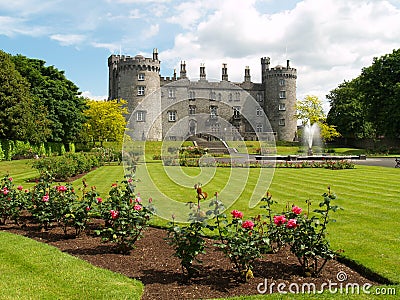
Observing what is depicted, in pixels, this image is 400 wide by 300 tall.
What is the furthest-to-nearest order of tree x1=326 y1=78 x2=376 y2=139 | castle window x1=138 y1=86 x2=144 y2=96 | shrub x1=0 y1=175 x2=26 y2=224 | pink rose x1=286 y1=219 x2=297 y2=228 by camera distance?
tree x1=326 y1=78 x2=376 y2=139, castle window x1=138 y1=86 x2=144 y2=96, shrub x1=0 y1=175 x2=26 y2=224, pink rose x1=286 y1=219 x2=297 y2=228

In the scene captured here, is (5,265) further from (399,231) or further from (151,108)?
(151,108)

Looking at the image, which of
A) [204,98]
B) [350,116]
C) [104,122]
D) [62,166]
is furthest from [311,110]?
[62,166]

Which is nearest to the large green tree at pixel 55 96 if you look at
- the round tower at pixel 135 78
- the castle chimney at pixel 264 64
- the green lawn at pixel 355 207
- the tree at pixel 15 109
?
the tree at pixel 15 109

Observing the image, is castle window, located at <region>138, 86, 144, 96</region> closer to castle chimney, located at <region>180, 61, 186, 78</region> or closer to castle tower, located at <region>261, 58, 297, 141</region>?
castle chimney, located at <region>180, 61, 186, 78</region>

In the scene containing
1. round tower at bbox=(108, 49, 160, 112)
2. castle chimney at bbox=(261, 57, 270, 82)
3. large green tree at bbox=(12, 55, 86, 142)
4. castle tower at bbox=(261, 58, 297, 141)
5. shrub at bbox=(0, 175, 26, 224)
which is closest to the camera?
shrub at bbox=(0, 175, 26, 224)

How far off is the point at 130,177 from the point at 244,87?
60.5 meters

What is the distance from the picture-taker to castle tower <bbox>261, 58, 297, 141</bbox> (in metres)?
64.9

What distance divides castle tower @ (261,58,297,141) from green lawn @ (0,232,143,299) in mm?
60373

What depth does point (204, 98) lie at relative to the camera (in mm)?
65688

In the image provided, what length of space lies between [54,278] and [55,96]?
36.7 meters

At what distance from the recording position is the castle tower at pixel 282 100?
6488 cm

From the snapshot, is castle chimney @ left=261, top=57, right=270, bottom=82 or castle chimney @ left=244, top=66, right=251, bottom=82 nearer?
castle chimney @ left=244, top=66, right=251, bottom=82

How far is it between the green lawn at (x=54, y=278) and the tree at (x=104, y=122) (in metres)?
38.8

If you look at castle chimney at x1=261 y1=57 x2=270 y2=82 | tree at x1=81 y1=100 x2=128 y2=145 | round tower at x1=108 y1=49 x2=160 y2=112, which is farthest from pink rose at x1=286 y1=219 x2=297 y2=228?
castle chimney at x1=261 y1=57 x2=270 y2=82
